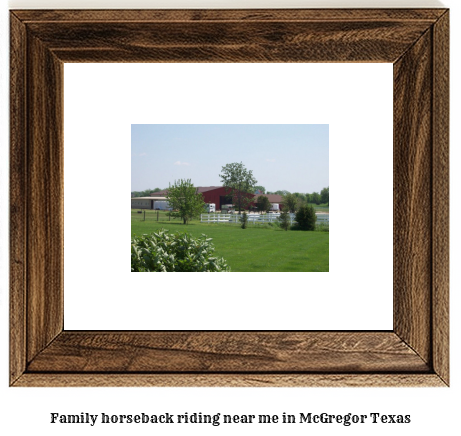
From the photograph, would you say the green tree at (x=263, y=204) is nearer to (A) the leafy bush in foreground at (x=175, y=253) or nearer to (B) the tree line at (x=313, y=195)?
(B) the tree line at (x=313, y=195)

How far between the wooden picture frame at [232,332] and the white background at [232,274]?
0.03 meters

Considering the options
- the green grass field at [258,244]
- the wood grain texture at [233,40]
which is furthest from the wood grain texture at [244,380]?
the wood grain texture at [233,40]

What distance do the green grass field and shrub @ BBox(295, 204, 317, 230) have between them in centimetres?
4

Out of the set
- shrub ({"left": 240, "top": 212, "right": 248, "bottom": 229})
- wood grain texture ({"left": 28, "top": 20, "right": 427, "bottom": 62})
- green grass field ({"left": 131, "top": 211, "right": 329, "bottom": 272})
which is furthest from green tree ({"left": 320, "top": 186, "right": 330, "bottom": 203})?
shrub ({"left": 240, "top": 212, "right": 248, "bottom": 229})

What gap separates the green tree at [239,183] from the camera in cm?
228

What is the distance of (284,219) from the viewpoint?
2.37 meters

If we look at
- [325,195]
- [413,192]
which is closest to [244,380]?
[325,195]

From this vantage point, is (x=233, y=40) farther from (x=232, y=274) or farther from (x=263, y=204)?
(x=263, y=204)

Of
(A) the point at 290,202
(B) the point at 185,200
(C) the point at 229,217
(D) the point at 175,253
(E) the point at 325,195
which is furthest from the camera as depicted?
(C) the point at 229,217

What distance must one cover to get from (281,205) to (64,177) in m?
1.42

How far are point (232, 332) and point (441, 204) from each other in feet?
2.58
